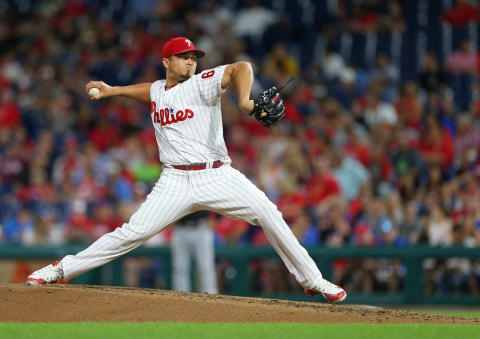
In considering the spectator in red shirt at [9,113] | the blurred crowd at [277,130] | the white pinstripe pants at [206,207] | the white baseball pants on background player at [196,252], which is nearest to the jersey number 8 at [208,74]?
the white pinstripe pants at [206,207]

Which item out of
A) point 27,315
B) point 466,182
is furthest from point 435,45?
point 27,315

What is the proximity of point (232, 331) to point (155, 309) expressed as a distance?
69cm

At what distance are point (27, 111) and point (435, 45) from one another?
5.79 meters

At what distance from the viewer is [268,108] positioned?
5.17 metres

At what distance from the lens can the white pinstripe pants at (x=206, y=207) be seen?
5484 millimetres

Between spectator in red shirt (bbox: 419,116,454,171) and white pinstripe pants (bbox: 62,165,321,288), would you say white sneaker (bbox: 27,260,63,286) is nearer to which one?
white pinstripe pants (bbox: 62,165,321,288)

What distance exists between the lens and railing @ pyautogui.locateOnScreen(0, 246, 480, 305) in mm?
8781

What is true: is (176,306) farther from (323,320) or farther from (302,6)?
(302,6)

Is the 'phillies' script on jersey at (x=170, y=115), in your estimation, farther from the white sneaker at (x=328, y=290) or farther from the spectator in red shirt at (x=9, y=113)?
the spectator in red shirt at (x=9, y=113)

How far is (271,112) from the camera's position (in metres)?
5.18

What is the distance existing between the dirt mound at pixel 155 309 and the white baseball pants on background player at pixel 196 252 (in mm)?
2738

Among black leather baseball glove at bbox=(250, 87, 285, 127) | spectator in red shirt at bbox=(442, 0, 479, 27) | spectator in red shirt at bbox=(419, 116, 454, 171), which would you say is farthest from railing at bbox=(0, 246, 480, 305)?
spectator in red shirt at bbox=(442, 0, 479, 27)

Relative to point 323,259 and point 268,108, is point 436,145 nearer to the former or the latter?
point 323,259

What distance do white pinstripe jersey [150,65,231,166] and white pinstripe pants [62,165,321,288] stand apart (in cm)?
11
